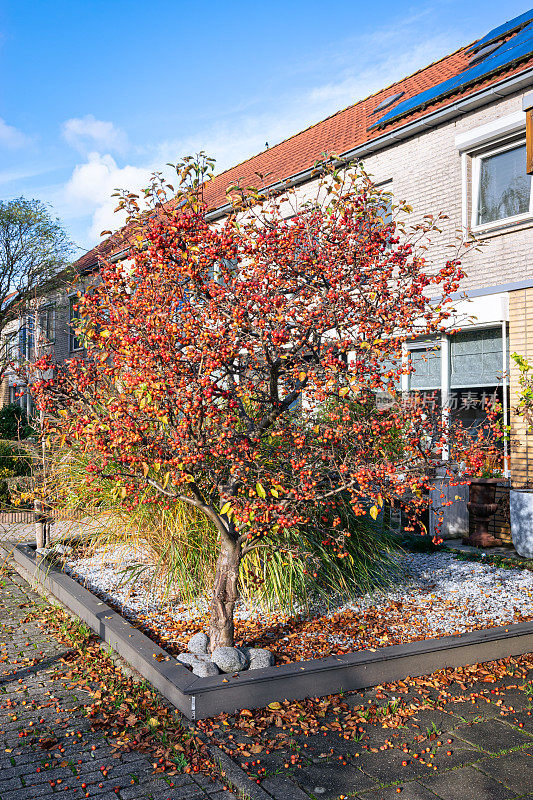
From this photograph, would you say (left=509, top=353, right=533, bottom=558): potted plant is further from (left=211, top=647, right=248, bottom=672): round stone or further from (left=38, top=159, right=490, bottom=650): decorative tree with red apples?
(left=211, top=647, right=248, bottom=672): round stone

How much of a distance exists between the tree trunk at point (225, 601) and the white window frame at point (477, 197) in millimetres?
6854

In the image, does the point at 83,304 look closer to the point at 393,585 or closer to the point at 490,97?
the point at 393,585

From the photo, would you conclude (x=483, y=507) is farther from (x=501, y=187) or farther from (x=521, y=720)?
→ (x=521, y=720)

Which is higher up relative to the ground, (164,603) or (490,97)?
(490,97)

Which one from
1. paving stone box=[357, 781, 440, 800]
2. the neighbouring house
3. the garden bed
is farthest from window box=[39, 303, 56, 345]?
paving stone box=[357, 781, 440, 800]

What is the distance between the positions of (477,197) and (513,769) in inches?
341

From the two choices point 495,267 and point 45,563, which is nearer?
point 45,563

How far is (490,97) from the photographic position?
9625 mm

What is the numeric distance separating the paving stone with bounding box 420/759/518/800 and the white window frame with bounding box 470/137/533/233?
7726 mm

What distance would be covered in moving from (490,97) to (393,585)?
729 centimetres

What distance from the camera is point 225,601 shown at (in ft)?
15.4

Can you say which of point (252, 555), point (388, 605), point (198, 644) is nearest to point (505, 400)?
point (388, 605)

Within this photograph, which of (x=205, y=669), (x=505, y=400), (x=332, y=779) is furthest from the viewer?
(x=505, y=400)

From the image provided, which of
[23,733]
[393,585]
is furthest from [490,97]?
[23,733]
